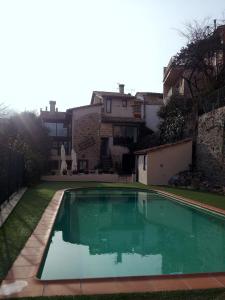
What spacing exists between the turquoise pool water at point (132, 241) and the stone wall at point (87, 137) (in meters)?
18.8

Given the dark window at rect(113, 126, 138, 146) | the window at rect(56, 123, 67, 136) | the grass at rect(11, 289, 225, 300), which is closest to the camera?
the grass at rect(11, 289, 225, 300)

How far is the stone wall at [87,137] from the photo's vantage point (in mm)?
35875

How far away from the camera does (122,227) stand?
1198cm

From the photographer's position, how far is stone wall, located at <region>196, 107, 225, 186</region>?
68.6 feet

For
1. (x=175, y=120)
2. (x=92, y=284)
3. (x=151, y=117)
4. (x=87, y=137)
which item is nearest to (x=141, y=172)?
(x=175, y=120)

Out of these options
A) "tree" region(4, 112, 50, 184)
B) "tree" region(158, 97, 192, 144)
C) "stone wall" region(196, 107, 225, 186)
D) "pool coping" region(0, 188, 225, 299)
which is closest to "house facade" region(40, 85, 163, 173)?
"tree" region(4, 112, 50, 184)

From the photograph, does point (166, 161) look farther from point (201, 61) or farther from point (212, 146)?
point (201, 61)

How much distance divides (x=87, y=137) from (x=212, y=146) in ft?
54.5

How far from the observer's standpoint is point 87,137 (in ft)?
119

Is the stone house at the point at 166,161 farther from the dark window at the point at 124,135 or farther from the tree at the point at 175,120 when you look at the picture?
the dark window at the point at 124,135

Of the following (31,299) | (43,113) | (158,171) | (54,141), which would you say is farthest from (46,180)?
(31,299)

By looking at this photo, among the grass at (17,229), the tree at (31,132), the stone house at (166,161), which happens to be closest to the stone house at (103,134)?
the tree at (31,132)

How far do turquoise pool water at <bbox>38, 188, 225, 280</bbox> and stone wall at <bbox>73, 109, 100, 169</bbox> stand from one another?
61.5ft

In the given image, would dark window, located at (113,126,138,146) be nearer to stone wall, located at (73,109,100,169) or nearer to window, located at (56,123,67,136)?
stone wall, located at (73,109,100,169)
